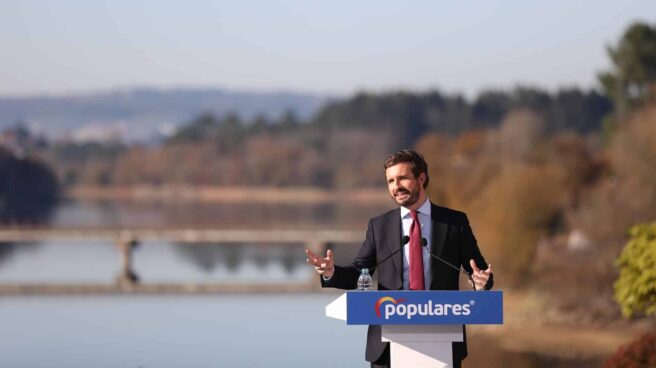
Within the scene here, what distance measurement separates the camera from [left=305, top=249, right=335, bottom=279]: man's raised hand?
9.03 metres

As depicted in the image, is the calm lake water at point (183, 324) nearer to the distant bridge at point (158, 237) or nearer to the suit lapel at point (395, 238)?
the distant bridge at point (158, 237)

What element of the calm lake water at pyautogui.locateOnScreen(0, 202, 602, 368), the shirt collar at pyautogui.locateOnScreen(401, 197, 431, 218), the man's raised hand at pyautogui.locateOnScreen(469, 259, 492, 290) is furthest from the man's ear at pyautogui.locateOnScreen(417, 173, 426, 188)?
the calm lake water at pyautogui.locateOnScreen(0, 202, 602, 368)

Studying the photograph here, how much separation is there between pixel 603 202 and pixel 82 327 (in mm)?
16106

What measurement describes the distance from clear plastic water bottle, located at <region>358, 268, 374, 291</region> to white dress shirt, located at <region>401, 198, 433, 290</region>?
0.63 feet

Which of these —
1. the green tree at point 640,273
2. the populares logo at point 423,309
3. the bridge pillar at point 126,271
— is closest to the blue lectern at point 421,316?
the populares logo at point 423,309

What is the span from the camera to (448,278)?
9.26 m

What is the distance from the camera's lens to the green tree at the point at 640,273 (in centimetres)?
1992

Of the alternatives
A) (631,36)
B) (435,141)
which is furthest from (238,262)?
(435,141)

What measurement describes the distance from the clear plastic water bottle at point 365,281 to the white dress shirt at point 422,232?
0.19m

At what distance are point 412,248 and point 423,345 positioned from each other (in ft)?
1.77

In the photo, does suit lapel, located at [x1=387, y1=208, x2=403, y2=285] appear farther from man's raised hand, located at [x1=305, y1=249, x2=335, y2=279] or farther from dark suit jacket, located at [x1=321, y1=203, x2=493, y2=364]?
man's raised hand, located at [x1=305, y1=249, x2=335, y2=279]

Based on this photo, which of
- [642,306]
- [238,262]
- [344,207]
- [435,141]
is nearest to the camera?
[642,306]

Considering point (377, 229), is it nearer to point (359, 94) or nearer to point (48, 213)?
point (48, 213)

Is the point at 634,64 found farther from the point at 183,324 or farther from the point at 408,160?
the point at 408,160
